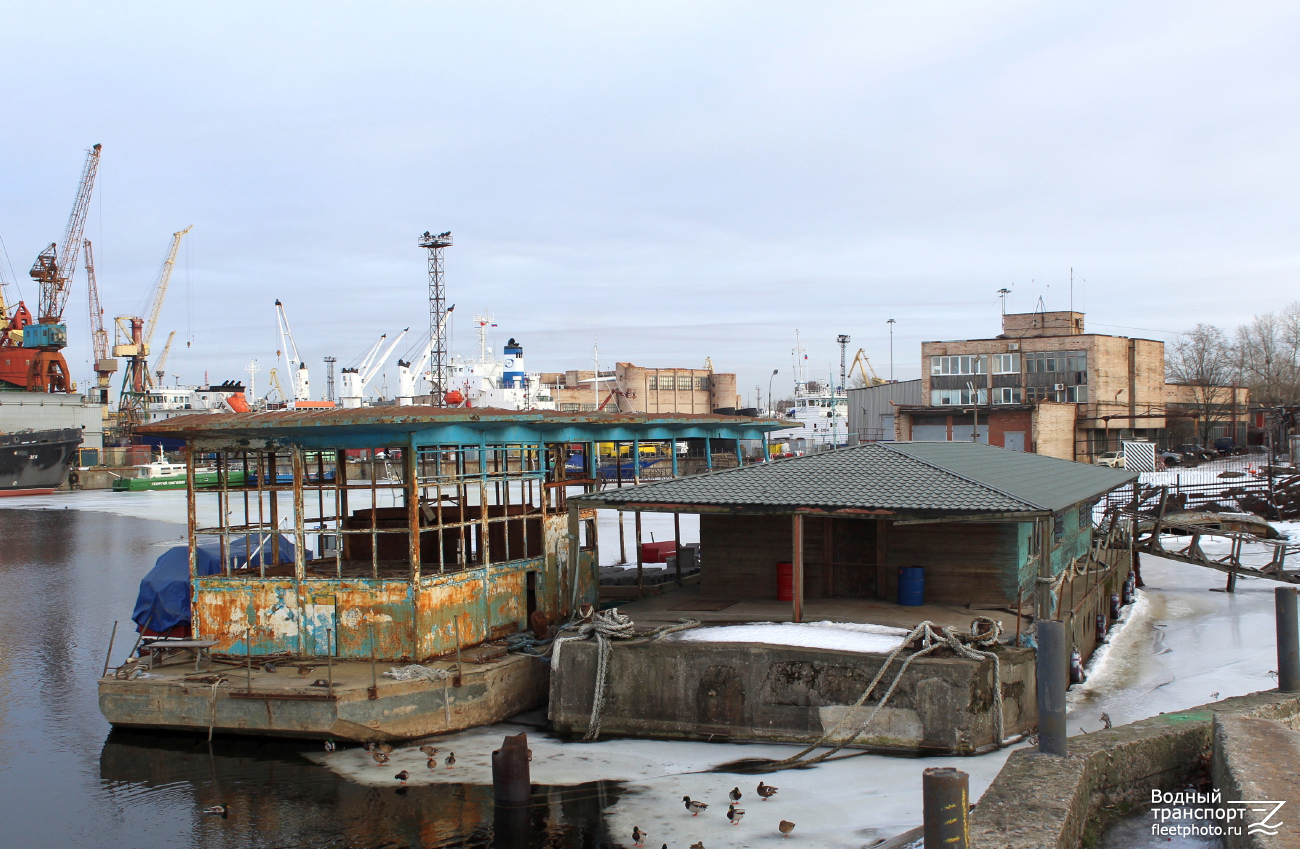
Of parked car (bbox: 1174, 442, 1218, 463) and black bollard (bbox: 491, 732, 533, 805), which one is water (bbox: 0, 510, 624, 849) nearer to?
black bollard (bbox: 491, 732, 533, 805)

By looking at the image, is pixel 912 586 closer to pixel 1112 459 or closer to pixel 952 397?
pixel 1112 459

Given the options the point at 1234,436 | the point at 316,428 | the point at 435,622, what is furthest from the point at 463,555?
the point at 1234,436

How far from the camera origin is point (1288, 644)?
1244cm

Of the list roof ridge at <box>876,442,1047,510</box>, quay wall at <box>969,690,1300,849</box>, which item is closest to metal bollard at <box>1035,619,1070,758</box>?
quay wall at <box>969,690,1300,849</box>

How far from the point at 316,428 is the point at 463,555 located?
2972mm

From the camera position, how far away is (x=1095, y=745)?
9.67 metres

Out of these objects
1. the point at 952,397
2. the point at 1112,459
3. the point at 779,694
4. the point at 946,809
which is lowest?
the point at 779,694

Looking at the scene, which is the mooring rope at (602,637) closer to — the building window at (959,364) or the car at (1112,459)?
the car at (1112,459)

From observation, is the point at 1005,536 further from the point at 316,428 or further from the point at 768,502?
the point at 316,428

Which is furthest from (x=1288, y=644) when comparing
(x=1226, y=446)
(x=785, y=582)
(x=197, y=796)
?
(x=1226, y=446)

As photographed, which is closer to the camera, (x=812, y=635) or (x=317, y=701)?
(x=317, y=701)

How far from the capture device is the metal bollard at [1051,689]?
944 centimetres

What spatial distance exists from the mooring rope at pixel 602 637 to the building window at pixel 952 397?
48161mm

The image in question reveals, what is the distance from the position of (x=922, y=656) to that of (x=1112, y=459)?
4598cm
